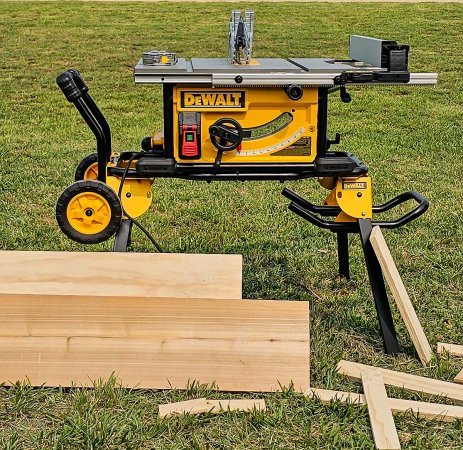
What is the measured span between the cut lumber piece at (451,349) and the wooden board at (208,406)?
3.54ft

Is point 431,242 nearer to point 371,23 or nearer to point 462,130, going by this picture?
point 462,130

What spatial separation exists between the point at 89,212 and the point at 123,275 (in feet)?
1.12

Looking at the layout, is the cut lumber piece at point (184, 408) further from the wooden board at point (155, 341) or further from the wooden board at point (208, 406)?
the wooden board at point (155, 341)

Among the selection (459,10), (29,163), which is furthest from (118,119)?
(459,10)

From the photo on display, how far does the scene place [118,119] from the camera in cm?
1145

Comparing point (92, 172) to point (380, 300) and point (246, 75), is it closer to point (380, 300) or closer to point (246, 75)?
point (246, 75)

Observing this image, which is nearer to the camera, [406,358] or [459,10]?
[406,358]

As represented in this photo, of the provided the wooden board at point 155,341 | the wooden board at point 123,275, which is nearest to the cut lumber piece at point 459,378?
the wooden board at point 155,341

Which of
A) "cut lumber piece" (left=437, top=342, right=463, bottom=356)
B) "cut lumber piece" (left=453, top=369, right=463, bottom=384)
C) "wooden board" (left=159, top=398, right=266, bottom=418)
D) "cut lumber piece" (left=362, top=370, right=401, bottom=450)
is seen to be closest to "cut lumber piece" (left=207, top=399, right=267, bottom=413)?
"wooden board" (left=159, top=398, right=266, bottom=418)

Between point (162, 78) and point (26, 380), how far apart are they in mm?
1458

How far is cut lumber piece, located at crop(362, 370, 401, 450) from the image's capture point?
2.94 metres

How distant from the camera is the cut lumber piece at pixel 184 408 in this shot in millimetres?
3105

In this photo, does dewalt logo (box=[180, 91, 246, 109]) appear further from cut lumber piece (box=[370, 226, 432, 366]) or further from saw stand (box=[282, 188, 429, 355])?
cut lumber piece (box=[370, 226, 432, 366])

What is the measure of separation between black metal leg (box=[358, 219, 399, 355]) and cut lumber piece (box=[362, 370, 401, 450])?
33 centimetres
